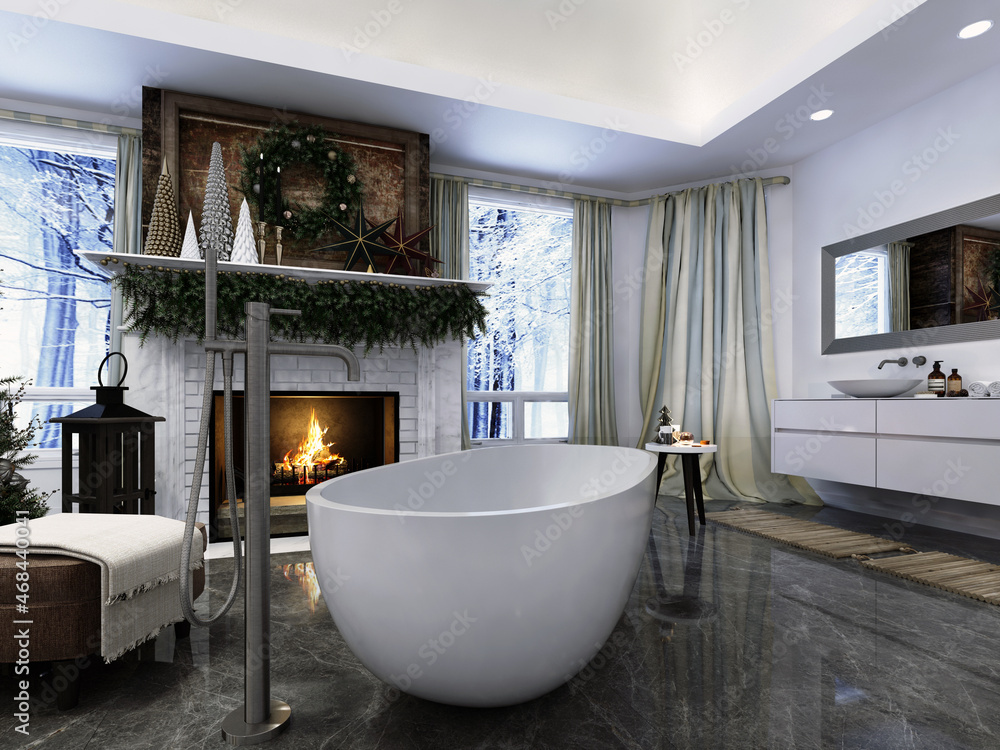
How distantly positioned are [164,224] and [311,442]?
4.92 ft

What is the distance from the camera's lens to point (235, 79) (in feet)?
10.5

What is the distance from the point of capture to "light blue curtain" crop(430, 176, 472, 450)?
4293 mm

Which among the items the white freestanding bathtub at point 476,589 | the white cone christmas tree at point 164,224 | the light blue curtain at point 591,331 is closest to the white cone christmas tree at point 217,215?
the white cone christmas tree at point 164,224

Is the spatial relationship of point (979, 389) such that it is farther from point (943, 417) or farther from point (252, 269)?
point (252, 269)

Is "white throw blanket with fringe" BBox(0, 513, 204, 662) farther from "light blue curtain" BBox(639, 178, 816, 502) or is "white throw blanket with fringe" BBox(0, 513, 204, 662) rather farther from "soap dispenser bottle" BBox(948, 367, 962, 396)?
"soap dispenser bottle" BBox(948, 367, 962, 396)

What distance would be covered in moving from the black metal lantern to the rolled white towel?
405 centimetres

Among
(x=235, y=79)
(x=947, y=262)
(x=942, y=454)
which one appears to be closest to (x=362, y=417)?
(x=235, y=79)

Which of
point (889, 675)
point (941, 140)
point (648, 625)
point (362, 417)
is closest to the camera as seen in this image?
point (889, 675)

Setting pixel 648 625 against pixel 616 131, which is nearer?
pixel 648 625

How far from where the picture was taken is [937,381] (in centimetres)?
325

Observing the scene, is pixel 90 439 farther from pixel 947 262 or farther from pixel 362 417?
pixel 947 262

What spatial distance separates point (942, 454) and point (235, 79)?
424 centimetres

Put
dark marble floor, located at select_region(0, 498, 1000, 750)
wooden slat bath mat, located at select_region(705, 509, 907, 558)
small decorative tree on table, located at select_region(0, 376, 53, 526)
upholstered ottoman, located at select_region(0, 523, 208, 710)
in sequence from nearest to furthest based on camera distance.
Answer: dark marble floor, located at select_region(0, 498, 1000, 750) → upholstered ottoman, located at select_region(0, 523, 208, 710) → small decorative tree on table, located at select_region(0, 376, 53, 526) → wooden slat bath mat, located at select_region(705, 509, 907, 558)

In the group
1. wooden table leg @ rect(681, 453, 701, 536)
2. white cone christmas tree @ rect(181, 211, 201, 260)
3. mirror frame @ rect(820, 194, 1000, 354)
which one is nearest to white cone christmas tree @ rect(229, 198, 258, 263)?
white cone christmas tree @ rect(181, 211, 201, 260)
